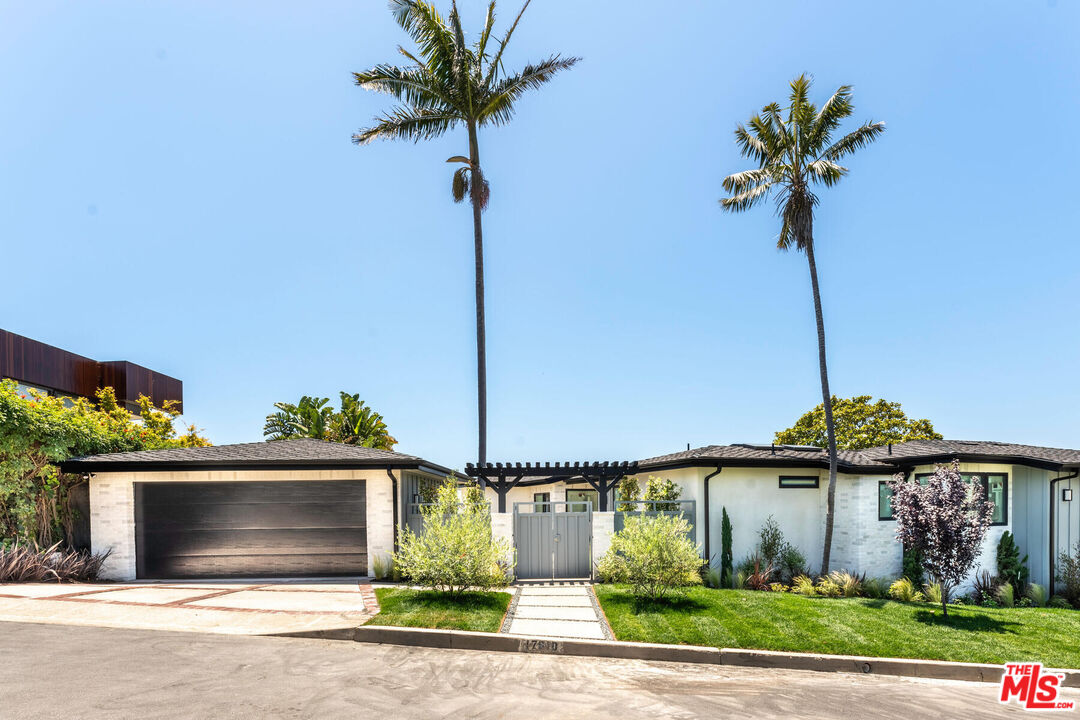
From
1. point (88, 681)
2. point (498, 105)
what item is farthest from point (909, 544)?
point (498, 105)

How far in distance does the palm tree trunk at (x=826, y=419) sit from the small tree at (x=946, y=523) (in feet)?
8.19

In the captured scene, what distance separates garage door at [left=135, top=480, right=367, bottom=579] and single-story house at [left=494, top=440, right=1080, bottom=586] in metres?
3.84

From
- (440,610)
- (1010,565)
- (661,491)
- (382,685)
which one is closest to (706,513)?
(661,491)

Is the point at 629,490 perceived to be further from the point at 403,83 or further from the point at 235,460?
the point at 403,83

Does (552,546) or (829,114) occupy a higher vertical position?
(829,114)

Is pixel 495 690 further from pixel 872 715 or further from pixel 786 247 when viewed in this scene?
pixel 786 247

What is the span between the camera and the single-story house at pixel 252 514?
15.3 meters

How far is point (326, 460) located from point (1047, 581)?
694 inches

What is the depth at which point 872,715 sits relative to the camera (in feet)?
22.4

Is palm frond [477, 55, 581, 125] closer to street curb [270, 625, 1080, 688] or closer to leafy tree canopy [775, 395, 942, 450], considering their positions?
street curb [270, 625, 1080, 688]

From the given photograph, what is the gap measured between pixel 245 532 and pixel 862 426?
35.0 m

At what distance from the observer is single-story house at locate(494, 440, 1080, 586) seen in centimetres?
1585

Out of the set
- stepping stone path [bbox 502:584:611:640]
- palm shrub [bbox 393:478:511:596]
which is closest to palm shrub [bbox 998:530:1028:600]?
stepping stone path [bbox 502:584:611:640]

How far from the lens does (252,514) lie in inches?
611
